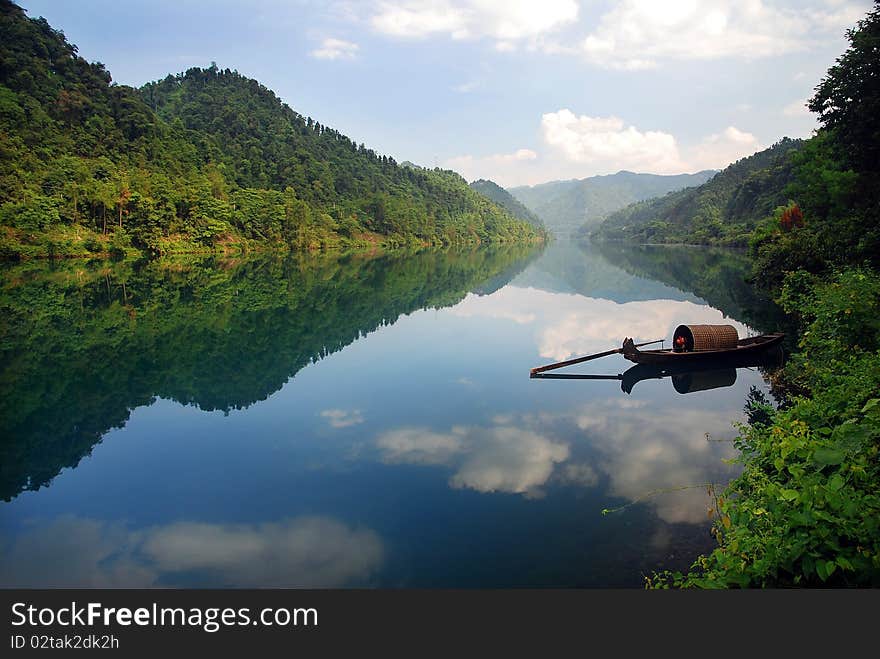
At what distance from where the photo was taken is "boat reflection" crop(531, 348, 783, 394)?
1436 cm

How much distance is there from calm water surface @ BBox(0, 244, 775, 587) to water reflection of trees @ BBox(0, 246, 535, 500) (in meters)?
0.10

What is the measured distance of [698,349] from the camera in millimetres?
15383

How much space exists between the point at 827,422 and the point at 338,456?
7.95 m

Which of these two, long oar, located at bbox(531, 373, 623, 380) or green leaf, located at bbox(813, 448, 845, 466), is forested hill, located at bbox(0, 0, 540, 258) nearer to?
long oar, located at bbox(531, 373, 623, 380)

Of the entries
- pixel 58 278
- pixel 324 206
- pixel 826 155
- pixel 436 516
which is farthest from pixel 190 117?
pixel 436 516

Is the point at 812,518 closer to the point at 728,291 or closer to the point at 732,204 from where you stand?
the point at 728,291

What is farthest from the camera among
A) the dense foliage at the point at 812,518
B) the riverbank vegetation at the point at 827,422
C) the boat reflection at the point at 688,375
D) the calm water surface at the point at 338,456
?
the boat reflection at the point at 688,375

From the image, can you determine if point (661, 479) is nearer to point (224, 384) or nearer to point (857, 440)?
point (857, 440)

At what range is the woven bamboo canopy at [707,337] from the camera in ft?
50.4

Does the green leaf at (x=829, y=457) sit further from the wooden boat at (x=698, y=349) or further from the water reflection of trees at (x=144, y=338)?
the wooden boat at (x=698, y=349)

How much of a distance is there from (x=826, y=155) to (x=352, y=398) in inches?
1384

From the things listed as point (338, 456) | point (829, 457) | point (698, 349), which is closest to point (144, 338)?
point (338, 456)

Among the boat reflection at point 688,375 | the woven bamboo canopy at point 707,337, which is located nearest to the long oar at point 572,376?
the boat reflection at point 688,375

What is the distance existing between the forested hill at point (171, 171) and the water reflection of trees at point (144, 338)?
11393mm
